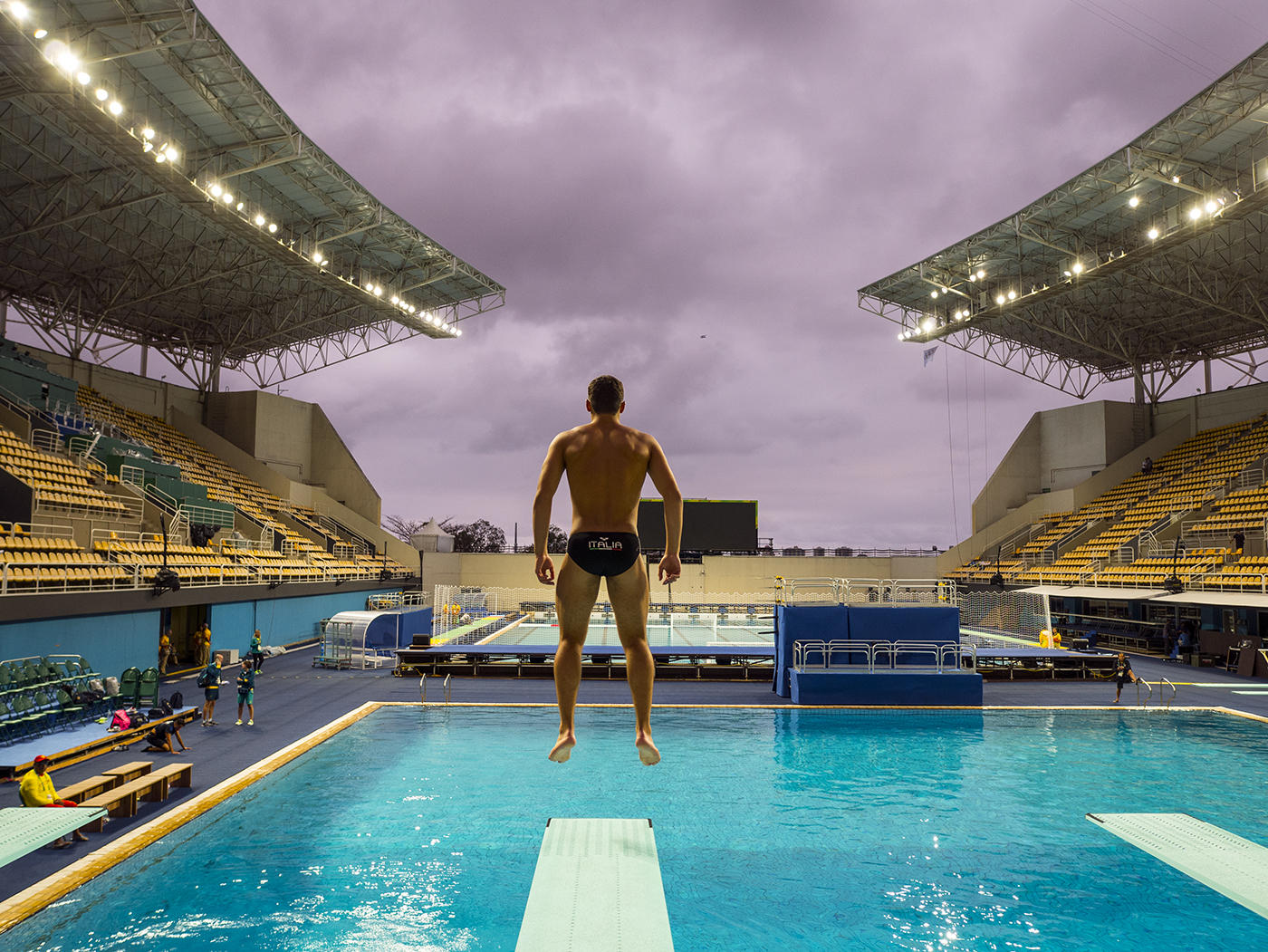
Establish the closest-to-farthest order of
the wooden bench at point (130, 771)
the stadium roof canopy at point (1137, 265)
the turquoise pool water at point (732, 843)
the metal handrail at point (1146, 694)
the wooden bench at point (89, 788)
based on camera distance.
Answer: the turquoise pool water at point (732, 843)
the wooden bench at point (89, 788)
the wooden bench at point (130, 771)
the metal handrail at point (1146, 694)
the stadium roof canopy at point (1137, 265)

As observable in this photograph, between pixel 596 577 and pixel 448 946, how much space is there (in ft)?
15.1

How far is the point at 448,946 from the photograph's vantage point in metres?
7.20

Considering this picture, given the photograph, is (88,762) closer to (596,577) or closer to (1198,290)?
(596,577)

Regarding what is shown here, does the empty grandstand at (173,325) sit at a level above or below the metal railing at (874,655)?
above

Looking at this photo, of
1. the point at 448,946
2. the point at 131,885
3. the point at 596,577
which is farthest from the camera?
the point at 131,885

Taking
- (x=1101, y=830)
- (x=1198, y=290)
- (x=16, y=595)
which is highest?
(x=1198, y=290)

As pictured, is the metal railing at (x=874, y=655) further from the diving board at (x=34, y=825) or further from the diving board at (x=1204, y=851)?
the diving board at (x=34, y=825)

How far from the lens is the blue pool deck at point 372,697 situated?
1288 centimetres

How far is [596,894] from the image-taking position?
248 inches

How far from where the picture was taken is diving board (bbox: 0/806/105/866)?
7.48m

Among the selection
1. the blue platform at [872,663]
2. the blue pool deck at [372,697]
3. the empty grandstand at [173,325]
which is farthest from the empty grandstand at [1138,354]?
the empty grandstand at [173,325]

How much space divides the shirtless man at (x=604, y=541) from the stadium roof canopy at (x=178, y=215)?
21903 mm

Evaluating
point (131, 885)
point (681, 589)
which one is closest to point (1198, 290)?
point (681, 589)

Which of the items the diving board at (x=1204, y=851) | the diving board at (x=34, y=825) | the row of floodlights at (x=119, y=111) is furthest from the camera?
the row of floodlights at (x=119, y=111)
